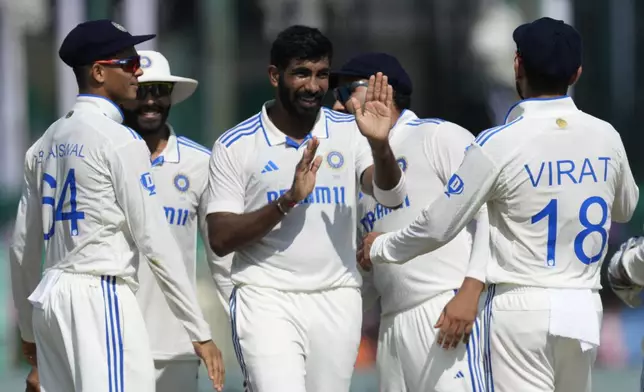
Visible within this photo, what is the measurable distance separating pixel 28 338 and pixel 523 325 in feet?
7.45

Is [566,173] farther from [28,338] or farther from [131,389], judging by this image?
[28,338]

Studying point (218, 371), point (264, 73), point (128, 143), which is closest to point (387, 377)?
point (218, 371)

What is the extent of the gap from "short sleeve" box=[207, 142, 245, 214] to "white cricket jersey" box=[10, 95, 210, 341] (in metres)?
0.41

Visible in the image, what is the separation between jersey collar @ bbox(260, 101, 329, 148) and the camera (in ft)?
19.5

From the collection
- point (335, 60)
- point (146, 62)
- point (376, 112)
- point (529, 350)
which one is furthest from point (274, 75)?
point (335, 60)

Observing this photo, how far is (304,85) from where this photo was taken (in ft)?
19.6

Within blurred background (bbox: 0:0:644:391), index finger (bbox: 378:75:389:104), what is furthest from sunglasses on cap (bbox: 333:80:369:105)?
blurred background (bbox: 0:0:644:391)

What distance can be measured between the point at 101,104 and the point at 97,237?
564mm

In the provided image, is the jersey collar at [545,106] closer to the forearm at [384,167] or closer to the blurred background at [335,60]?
the forearm at [384,167]

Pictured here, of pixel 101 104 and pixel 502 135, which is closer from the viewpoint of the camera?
pixel 502 135

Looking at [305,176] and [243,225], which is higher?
[305,176]

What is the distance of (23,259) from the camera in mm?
5773

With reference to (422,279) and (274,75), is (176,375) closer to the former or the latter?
(422,279)

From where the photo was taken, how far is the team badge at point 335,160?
19.5 ft
